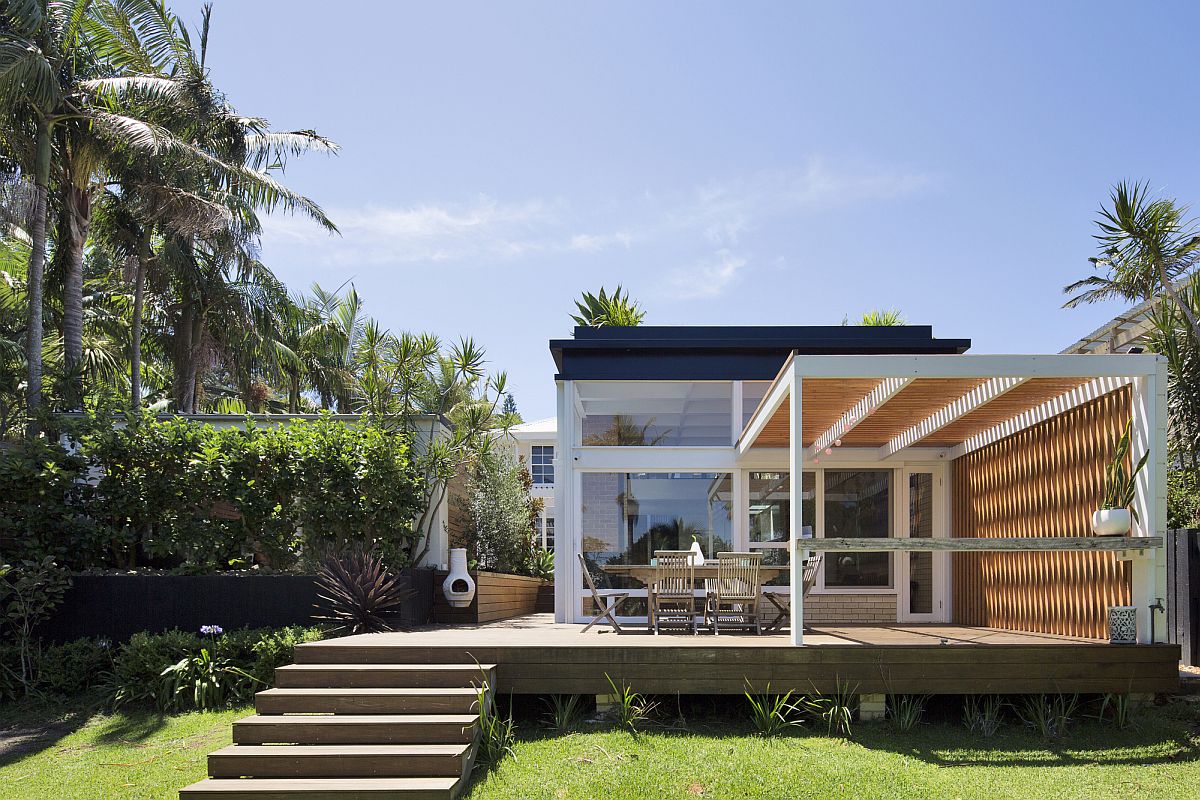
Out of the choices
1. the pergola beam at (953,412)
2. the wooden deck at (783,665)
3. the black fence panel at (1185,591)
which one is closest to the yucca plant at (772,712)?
the wooden deck at (783,665)

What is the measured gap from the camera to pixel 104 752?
637cm

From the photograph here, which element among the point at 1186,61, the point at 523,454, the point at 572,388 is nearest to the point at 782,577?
the point at 572,388

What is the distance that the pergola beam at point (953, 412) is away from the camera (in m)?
7.12

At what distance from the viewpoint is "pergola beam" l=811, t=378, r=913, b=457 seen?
23.2 ft

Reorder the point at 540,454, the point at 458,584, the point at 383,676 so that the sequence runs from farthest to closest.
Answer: the point at 540,454 → the point at 458,584 → the point at 383,676

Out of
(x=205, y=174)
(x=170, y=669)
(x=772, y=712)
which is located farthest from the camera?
(x=205, y=174)

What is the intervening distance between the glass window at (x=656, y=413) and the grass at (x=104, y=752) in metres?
5.11

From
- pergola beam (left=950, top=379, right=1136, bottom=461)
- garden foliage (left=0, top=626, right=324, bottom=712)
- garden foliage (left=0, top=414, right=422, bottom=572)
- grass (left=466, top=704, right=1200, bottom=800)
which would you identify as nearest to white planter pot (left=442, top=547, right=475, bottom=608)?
garden foliage (left=0, top=414, right=422, bottom=572)

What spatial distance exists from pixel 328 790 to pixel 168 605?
4.79 metres

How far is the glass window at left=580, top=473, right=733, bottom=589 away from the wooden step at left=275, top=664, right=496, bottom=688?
4.21 meters

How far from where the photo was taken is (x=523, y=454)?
76.9 feet

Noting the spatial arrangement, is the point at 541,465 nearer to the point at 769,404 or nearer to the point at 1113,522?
the point at 769,404

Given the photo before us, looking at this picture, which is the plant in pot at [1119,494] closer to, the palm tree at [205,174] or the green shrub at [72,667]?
the green shrub at [72,667]

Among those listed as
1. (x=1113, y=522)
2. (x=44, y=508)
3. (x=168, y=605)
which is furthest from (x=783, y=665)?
(x=44, y=508)
